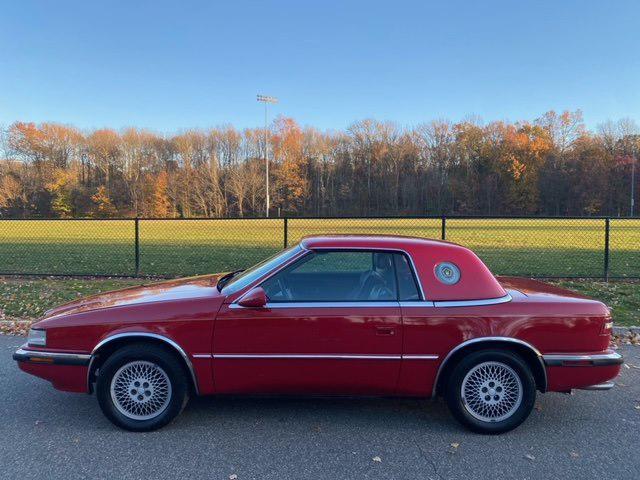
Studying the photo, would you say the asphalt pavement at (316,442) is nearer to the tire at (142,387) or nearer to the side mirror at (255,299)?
the tire at (142,387)

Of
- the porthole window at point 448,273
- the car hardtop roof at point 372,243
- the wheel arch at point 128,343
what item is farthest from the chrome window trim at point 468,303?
the wheel arch at point 128,343

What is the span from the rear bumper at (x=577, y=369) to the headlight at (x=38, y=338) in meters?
3.84

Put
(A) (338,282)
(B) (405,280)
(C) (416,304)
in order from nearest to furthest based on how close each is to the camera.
Result: (C) (416,304), (B) (405,280), (A) (338,282)

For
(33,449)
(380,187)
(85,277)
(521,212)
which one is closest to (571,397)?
(33,449)

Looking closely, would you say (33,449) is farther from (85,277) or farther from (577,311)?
(85,277)

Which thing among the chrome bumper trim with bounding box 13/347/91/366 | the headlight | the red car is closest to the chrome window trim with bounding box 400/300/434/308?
the red car

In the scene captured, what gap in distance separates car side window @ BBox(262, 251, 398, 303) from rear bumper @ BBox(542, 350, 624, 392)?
130 centimetres

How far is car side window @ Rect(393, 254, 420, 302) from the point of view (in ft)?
11.6

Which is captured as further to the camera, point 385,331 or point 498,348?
point 498,348

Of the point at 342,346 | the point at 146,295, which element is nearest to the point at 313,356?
the point at 342,346

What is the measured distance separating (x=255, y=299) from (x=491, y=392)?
193 centimetres

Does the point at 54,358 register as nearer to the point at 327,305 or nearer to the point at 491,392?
the point at 327,305

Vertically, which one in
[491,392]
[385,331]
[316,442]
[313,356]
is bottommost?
[316,442]

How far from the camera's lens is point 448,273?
363cm
